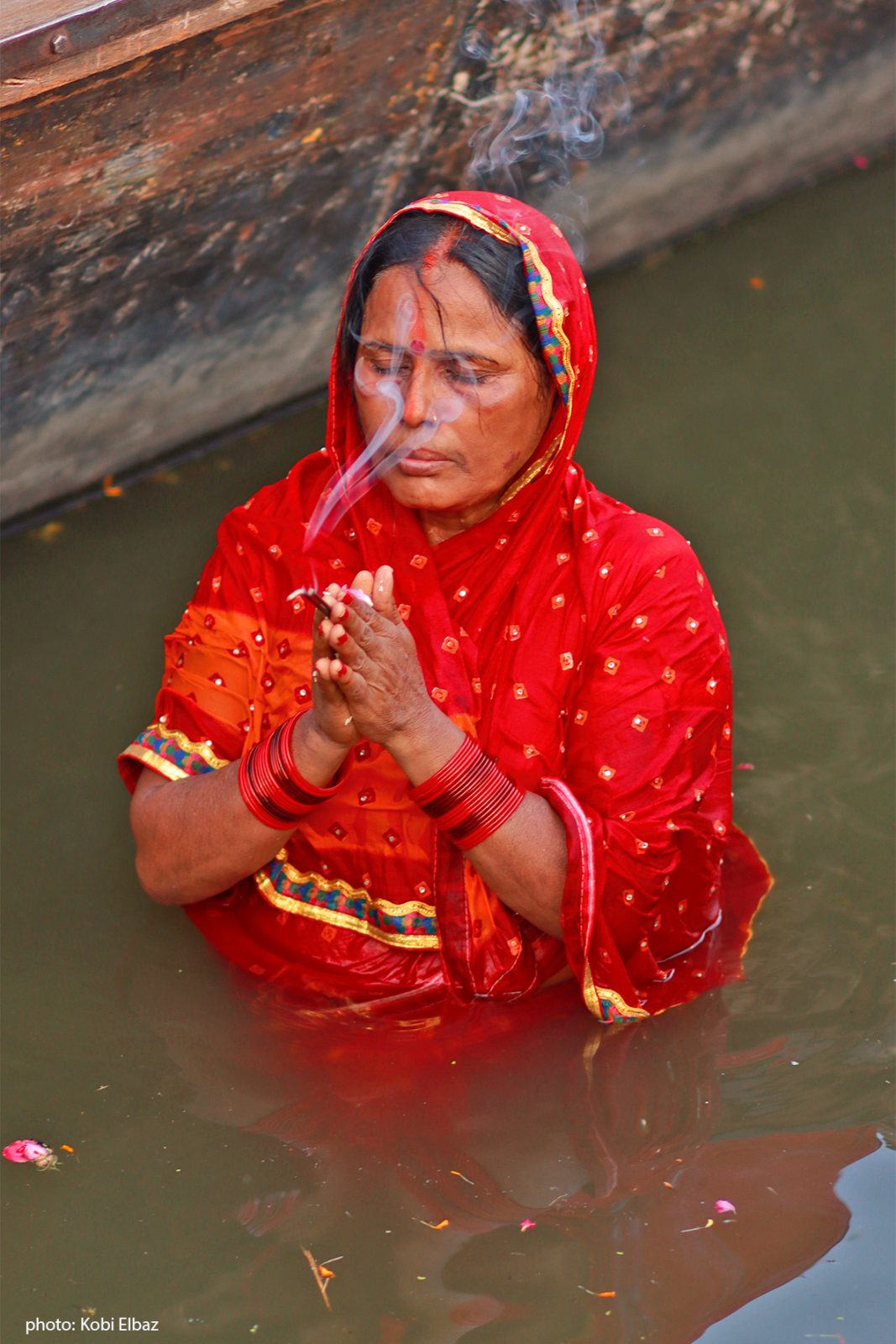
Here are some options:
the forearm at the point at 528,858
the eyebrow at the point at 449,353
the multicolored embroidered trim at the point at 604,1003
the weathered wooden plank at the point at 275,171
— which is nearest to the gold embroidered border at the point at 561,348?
the eyebrow at the point at 449,353

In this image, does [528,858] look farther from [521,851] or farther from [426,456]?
[426,456]

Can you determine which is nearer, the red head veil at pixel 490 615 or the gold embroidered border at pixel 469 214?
the gold embroidered border at pixel 469 214

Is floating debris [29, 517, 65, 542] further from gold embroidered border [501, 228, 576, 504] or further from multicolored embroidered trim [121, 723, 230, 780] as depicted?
gold embroidered border [501, 228, 576, 504]

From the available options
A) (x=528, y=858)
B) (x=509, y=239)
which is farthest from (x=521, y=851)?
(x=509, y=239)

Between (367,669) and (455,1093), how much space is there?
100cm

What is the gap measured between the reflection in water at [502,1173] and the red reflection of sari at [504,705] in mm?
153

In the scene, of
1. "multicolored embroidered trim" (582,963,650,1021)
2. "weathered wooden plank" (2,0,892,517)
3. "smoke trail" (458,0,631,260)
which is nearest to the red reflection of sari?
"multicolored embroidered trim" (582,963,650,1021)

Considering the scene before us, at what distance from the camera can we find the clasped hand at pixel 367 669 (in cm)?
249

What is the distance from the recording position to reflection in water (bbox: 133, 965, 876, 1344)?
107 inches

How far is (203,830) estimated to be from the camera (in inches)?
114

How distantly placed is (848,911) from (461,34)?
3.01 metres

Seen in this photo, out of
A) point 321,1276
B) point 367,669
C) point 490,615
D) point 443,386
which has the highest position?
point 443,386

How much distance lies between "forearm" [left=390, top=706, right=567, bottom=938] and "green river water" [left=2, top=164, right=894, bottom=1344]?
41cm

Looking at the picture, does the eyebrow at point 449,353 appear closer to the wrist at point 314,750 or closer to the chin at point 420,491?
the chin at point 420,491
